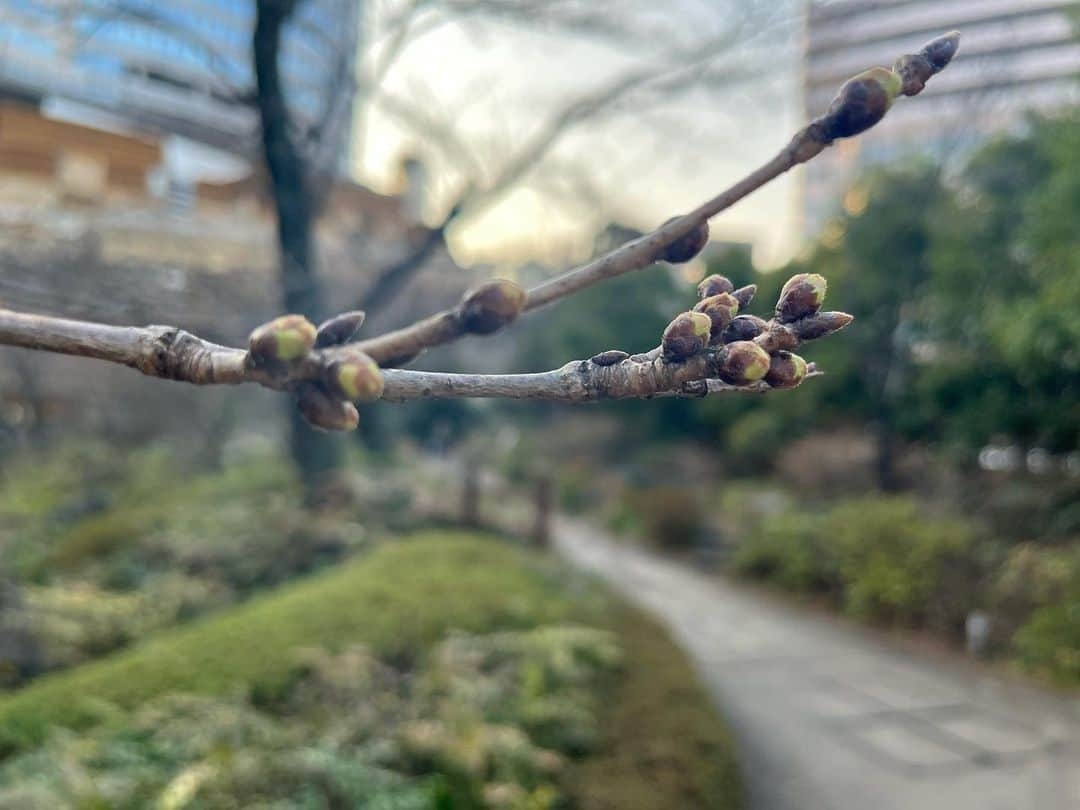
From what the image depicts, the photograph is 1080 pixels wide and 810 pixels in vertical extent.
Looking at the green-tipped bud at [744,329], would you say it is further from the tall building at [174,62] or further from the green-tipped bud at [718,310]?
the tall building at [174,62]

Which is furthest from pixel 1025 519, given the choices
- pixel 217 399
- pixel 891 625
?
pixel 217 399

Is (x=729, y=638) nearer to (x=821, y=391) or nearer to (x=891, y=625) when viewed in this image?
(x=891, y=625)

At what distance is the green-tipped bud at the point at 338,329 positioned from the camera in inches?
30.9

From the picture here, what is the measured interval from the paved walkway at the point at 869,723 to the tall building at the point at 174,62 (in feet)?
19.0

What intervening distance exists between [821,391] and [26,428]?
1213cm

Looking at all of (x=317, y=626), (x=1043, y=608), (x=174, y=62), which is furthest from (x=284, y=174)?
(x=1043, y=608)

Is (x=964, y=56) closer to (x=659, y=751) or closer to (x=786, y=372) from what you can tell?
(x=659, y=751)

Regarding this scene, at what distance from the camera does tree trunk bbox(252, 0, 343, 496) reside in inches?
275

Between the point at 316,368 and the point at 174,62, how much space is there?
7383 mm

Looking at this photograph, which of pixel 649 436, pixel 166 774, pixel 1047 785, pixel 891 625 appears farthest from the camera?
pixel 649 436

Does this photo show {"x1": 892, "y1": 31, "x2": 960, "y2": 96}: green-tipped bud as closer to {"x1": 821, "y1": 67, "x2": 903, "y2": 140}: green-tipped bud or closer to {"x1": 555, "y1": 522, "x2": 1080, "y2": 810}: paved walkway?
{"x1": 821, "y1": 67, "x2": 903, "y2": 140}: green-tipped bud

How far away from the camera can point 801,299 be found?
2.65 feet

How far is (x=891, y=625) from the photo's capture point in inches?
324

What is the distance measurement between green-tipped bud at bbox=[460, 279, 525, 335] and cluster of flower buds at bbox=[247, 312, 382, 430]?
95 mm
